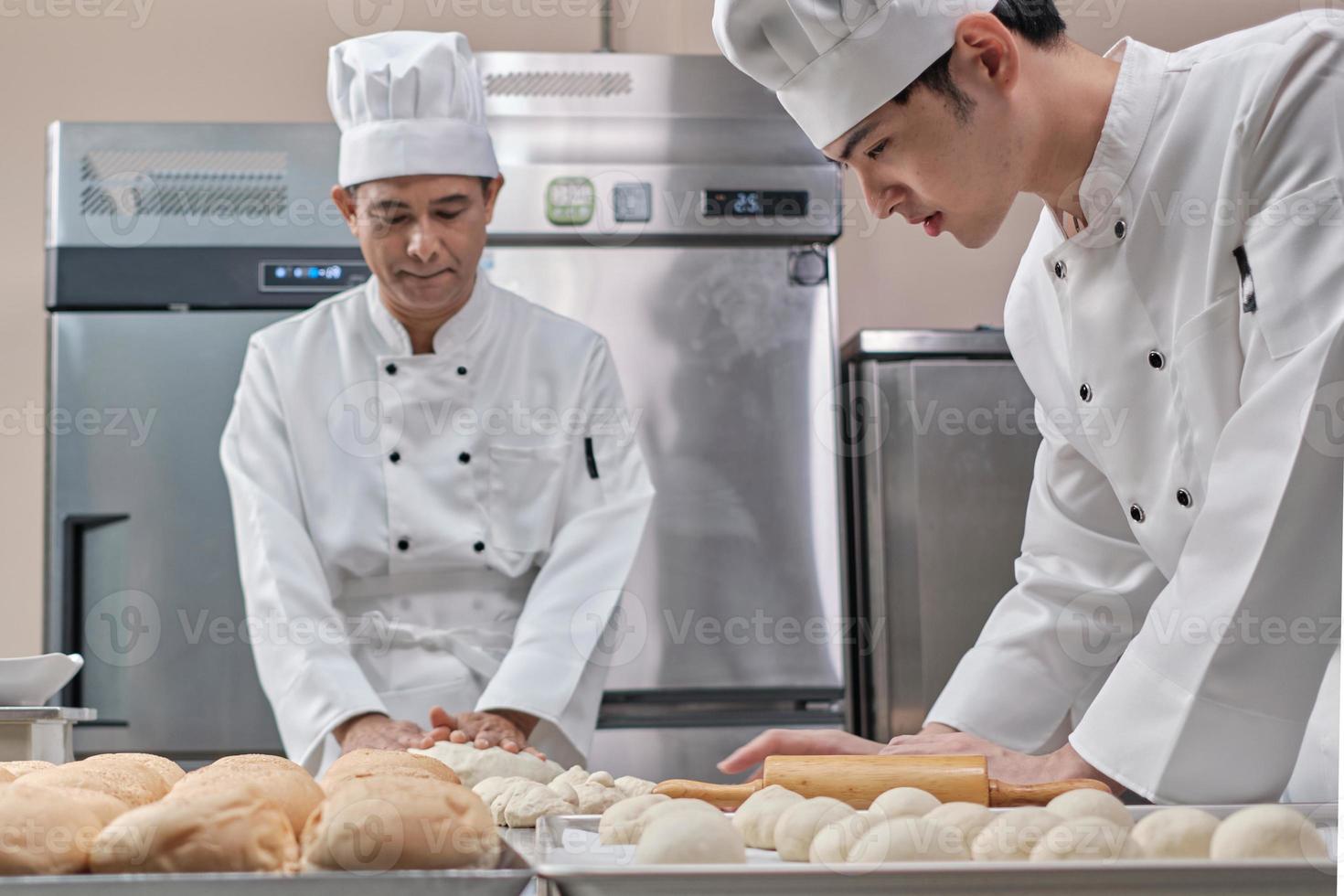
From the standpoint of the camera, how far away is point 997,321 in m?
3.18

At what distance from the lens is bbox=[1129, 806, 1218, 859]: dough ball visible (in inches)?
27.7

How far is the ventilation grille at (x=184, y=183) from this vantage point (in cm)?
264

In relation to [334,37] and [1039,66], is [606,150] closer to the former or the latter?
[334,37]

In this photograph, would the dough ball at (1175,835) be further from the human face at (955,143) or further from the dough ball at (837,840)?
the human face at (955,143)

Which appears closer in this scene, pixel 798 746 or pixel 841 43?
pixel 798 746

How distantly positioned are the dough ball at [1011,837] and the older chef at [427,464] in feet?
4.08

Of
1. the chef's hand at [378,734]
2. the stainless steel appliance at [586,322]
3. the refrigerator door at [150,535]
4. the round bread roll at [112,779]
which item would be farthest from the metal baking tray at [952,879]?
the refrigerator door at [150,535]

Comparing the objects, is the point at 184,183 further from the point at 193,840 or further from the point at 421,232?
the point at 193,840

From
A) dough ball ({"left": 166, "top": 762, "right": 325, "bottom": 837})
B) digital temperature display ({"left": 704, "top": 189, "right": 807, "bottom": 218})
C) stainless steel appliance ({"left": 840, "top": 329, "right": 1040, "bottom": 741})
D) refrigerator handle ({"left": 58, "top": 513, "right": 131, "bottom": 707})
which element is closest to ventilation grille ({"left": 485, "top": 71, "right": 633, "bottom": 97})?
digital temperature display ({"left": 704, "top": 189, "right": 807, "bottom": 218})

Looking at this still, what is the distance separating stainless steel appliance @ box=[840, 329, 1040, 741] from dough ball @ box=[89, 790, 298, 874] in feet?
6.66

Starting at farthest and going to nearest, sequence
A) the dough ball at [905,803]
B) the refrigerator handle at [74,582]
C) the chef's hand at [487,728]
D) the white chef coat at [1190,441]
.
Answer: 1. the refrigerator handle at [74,582]
2. the chef's hand at [487,728]
3. the white chef coat at [1190,441]
4. the dough ball at [905,803]

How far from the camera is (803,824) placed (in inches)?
30.2

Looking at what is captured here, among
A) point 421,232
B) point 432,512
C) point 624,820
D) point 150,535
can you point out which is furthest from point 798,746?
point 150,535

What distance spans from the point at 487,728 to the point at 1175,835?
4.05 ft
